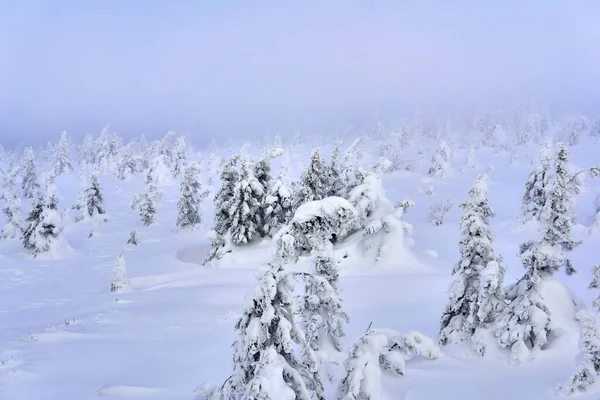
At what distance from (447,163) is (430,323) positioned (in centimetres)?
6360

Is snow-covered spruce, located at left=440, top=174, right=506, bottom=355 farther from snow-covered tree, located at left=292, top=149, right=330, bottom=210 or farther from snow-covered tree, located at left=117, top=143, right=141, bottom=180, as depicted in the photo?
snow-covered tree, located at left=117, top=143, right=141, bottom=180

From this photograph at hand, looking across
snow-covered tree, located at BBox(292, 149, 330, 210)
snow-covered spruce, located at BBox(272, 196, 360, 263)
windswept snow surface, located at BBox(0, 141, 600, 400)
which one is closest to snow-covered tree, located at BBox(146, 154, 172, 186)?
windswept snow surface, located at BBox(0, 141, 600, 400)

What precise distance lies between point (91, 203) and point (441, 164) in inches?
2240

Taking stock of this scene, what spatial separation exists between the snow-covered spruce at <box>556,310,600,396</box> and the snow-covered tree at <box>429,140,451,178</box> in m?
67.4

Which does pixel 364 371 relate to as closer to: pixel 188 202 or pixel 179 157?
pixel 188 202

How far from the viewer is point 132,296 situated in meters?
20.3

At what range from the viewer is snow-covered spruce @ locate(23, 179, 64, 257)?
32375 mm

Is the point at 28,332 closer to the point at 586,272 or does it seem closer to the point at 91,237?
the point at 91,237

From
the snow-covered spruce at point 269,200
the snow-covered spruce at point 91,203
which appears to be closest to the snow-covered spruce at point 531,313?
the snow-covered spruce at point 269,200

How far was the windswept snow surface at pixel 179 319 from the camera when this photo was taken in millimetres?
10695

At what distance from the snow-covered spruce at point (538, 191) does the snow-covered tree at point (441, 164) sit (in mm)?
42832

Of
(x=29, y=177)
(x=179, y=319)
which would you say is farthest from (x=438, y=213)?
(x=29, y=177)

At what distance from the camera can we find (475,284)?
45.4 feet

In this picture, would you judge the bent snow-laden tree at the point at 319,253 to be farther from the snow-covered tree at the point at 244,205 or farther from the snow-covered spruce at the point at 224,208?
the snow-covered spruce at the point at 224,208
